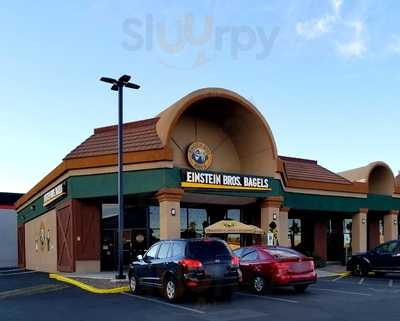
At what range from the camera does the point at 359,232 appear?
104 ft

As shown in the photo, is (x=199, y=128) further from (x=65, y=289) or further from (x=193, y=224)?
(x=65, y=289)

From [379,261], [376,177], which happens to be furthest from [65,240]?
[376,177]

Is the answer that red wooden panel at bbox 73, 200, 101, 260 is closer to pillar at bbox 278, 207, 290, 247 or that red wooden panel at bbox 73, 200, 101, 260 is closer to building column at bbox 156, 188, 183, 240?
building column at bbox 156, 188, 183, 240

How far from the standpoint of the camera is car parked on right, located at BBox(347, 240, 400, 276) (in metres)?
22.1

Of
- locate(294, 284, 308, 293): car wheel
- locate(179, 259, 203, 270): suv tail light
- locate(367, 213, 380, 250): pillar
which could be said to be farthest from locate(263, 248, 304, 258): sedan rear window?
locate(367, 213, 380, 250): pillar

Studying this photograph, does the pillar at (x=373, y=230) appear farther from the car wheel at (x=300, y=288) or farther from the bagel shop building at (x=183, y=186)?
the car wheel at (x=300, y=288)

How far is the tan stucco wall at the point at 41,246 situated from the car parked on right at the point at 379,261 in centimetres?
1512

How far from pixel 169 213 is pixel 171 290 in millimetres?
7671

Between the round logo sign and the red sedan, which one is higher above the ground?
the round logo sign

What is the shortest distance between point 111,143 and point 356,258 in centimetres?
1196

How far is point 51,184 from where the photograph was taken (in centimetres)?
2880

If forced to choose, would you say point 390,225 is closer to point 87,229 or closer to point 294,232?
point 294,232

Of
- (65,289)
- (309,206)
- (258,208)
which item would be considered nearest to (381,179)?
(309,206)

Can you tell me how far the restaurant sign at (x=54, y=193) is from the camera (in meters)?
25.5
